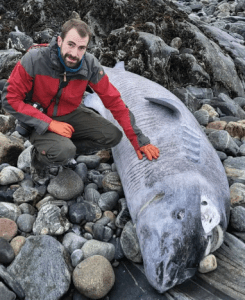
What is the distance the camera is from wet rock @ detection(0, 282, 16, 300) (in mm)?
2734

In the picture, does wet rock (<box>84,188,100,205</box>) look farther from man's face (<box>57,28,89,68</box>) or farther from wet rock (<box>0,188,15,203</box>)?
man's face (<box>57,28,89,68</box>)

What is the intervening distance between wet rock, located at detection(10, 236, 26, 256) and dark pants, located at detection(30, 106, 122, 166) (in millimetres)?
1030

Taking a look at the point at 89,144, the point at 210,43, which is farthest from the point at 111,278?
the point at 210,43

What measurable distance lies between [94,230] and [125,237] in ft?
1.33

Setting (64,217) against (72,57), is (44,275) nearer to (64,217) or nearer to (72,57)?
(64,217)

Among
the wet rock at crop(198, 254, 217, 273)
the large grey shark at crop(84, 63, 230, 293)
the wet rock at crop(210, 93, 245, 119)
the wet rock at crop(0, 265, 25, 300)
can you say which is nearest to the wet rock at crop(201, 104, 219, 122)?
the wet rock at crop(210, 93, 245, 119)

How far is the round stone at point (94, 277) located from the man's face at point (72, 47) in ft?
7.24

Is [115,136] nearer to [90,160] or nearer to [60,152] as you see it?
[90,160]

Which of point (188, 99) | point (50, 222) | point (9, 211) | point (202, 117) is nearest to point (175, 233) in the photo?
point (50, 222)

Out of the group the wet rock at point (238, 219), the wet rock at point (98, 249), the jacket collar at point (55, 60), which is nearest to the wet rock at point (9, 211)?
the wet rock at point (98, 249)

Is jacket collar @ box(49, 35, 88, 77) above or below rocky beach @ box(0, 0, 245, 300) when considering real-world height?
above

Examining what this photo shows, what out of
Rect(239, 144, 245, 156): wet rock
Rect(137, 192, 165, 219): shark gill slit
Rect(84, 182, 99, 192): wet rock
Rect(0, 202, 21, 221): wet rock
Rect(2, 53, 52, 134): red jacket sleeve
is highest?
Rect(2, 53, 52, 134): red jacket sleeve

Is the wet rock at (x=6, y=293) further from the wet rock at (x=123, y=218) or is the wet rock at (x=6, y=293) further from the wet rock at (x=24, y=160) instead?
the wet rock at (x=24, y=160)

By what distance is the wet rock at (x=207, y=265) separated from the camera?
3.10 m
